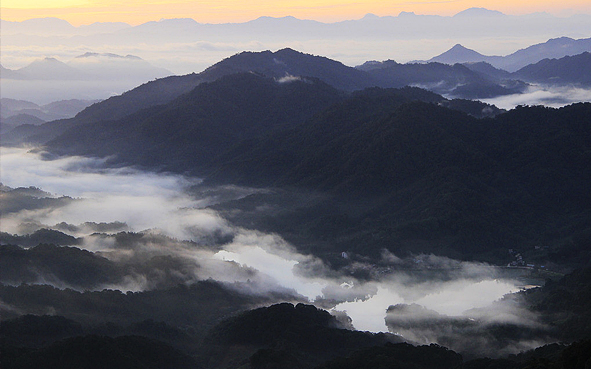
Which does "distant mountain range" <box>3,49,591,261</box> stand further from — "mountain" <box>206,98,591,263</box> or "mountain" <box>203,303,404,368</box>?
"mountain" <box>203,303,404,368</box>

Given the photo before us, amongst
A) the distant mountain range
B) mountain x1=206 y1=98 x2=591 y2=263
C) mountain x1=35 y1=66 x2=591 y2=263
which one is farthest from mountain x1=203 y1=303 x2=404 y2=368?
the distant mountain range

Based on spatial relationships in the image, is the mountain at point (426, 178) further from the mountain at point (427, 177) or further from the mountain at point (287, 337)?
the mountain at point (287, 337)

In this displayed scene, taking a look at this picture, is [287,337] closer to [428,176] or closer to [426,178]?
[426,178]

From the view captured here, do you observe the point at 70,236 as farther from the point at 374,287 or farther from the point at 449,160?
the point at 449,160

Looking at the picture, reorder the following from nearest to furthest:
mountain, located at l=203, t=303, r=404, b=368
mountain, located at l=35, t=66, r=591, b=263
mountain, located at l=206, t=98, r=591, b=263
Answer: mountain, located at l=203, t=303, r=404, b=368 → mountain, located at l=206, t=98, r=591, b=263 → mountain, located at l=35, t=66, r=591, b=263

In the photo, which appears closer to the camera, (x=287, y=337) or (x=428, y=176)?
(x=287, y=337)

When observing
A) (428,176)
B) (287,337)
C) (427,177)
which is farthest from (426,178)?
(287,337)

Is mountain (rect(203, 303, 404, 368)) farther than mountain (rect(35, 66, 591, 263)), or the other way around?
mountain (rect(35, 66, 591, 263))

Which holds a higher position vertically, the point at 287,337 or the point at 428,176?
the point at 428,176

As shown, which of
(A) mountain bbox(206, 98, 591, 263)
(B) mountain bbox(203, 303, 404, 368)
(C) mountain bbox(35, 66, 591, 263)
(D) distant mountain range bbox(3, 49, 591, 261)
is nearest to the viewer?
(B) mountain bbox(203, 303, 404, 368)

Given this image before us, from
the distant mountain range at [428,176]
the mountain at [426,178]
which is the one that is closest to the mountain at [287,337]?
the mountain at [426,178]

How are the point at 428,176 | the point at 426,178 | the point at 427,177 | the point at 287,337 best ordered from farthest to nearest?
the point at 428,176 → the point at 427,177 → the point at 426,178 → the point at 287,337

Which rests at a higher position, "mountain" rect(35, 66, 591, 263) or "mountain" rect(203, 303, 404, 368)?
"mountain" rect(35, 66, 591, 263)
